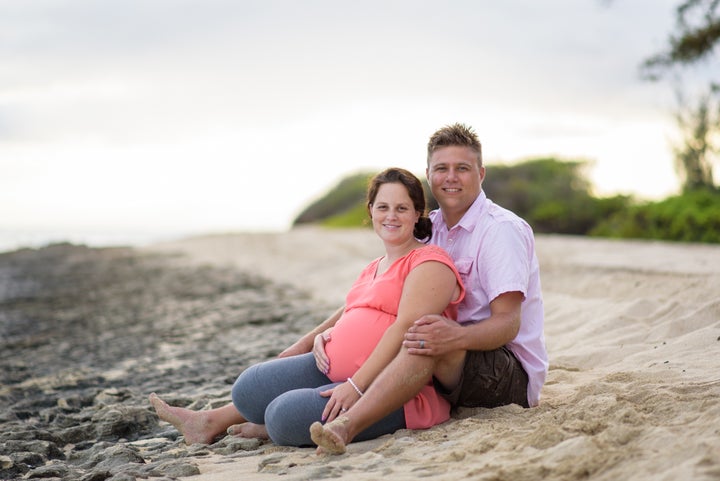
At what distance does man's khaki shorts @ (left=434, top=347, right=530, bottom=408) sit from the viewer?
395cm

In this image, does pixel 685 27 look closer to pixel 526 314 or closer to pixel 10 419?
pixel 526 314

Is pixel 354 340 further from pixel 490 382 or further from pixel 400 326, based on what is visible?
pixel 490 382

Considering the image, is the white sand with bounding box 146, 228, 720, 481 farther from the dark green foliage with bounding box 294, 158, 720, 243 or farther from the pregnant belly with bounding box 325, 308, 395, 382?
the dark green foliage with bounding box 294, 158, 720, 243

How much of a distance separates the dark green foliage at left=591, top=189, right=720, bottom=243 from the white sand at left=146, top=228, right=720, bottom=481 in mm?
8158

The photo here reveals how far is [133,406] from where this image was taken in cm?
526

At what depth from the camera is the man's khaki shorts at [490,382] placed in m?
3.95

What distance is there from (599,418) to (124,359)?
5.39 metres

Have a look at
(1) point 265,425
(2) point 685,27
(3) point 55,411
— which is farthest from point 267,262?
(1) point 265,425

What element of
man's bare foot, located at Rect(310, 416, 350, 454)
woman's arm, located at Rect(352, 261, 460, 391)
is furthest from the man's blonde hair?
man's bare foot, located at Rect(310, 416, 350, 454)

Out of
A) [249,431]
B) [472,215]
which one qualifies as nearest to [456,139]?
[472,215]

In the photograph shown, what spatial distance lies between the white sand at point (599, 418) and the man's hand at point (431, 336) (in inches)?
17.5

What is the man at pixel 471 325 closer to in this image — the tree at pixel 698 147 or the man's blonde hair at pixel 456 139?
the man's blonde hair at pixel 456 139

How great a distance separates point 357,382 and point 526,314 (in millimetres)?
1078

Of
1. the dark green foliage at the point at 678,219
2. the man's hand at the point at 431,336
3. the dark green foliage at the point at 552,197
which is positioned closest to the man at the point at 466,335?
the man's hand at the point at 431,336
